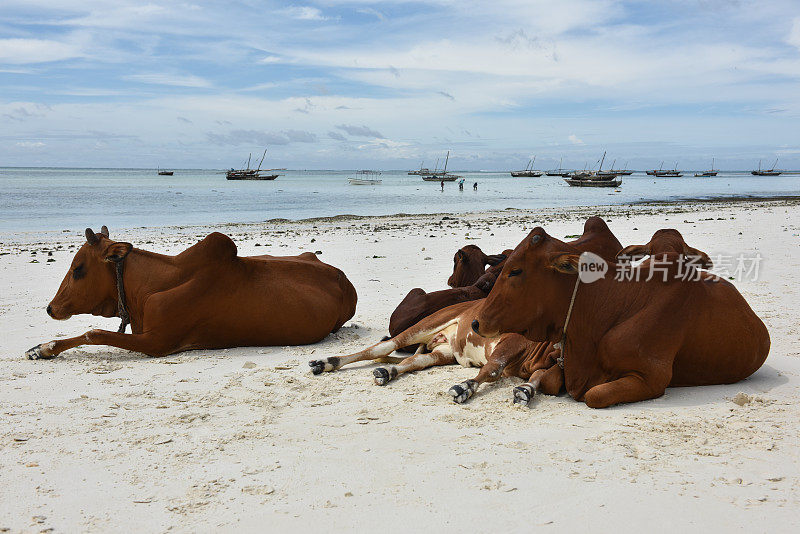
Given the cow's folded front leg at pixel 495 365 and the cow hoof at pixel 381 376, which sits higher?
the cow's folded front leg at pixel 495 365

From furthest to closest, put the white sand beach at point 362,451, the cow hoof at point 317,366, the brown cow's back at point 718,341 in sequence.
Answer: the cow hoof at point 317,366 < the brown cow's back at point 718,341 < the white sand beach at point 362,451

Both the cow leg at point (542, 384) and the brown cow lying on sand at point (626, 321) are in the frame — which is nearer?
the brown cow lying on sand at point (626, 321)

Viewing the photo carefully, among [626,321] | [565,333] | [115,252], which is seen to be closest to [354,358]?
[565,333]

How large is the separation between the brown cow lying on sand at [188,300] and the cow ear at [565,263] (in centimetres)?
342

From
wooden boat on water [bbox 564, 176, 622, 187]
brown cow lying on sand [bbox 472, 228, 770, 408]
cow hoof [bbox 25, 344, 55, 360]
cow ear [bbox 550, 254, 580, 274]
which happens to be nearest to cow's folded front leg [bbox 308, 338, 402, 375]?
brown cow lying on sand [bbox 472, 228, 770, 408]

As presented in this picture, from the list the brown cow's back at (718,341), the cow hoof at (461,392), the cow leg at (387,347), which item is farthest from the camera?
the cow leg at (387,347)

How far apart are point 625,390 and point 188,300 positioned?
4.47 metres

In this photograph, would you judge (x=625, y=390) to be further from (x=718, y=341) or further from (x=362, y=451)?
(x=362, y=451)

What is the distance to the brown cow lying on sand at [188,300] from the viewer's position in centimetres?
714

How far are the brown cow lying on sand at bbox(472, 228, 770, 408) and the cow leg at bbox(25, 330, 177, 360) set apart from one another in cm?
370

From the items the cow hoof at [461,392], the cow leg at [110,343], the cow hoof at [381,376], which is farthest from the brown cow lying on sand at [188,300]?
the cow hoof at [461,392]

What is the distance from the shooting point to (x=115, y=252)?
750 centimetres

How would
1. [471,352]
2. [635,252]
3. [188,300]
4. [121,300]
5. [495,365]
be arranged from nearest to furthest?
[495,365] → [635,252] → [471,352] → [188,300] → [121,300]

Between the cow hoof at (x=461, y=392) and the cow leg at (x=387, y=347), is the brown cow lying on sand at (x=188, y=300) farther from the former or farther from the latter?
the cow hoof at (x=461, y=392)
